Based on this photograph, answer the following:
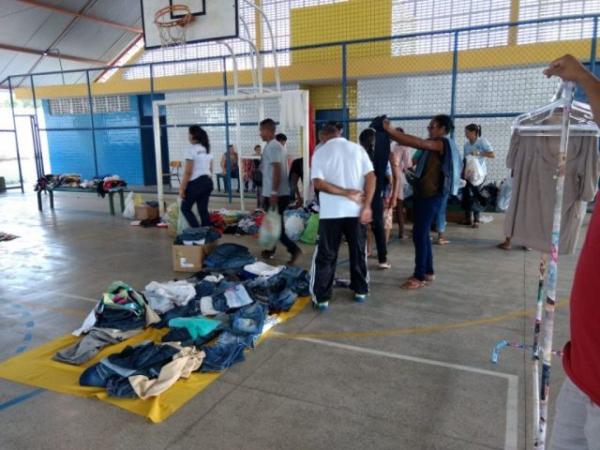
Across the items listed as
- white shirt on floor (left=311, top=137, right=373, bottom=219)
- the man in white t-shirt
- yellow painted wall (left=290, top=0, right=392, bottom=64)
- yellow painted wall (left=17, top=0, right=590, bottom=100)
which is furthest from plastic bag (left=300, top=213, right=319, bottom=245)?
yellow painted wall (left=290, top=0, right=392, bottom=64)

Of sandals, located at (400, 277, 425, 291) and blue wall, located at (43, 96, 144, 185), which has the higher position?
blue wall, located at (43, 96, 144, 185)

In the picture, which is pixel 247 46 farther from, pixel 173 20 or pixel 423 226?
pixel 423 226

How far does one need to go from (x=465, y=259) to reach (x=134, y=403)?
4.70 m

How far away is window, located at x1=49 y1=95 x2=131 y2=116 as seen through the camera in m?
17.6

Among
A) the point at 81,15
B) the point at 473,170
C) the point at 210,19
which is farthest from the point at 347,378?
the point at 81,15

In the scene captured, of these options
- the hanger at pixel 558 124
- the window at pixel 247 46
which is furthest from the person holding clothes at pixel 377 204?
the window at pixel 247 46

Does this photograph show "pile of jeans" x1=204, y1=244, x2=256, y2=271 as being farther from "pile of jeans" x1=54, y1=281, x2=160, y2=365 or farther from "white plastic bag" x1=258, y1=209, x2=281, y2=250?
"pile of jeans" x1=54, y1=281, x2=160, y2=365

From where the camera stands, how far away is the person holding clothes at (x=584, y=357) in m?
1.30

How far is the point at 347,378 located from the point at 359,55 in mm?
11484

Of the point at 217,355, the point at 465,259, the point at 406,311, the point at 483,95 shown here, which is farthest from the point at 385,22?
the point at 217,355

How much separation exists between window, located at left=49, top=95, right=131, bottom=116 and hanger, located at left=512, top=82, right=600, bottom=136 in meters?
17.2

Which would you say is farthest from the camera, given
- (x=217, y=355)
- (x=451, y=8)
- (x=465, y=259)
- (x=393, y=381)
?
(x=451, y=8)

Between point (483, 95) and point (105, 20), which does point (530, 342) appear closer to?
point (483, 95)

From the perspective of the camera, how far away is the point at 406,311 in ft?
14.4
